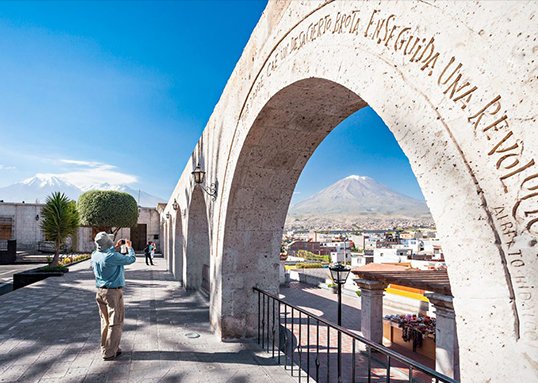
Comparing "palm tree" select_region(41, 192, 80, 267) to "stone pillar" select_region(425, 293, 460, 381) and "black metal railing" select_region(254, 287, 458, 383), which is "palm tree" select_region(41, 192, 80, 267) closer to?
"black metal railing" select_region(254, 287, 458, 383)

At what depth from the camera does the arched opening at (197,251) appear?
8820 mm

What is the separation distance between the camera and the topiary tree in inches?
813

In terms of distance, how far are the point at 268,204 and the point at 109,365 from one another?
103 inches

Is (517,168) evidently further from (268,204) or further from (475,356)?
(268,204)

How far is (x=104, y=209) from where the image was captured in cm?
2066

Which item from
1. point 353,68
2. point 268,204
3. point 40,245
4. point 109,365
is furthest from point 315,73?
point 40,245

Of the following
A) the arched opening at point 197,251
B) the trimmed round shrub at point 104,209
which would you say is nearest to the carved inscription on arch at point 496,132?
the arched opening at point 197,251

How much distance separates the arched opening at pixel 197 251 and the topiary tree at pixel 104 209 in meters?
13.2

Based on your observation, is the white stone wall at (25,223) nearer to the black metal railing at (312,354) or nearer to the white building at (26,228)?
the white building at (26,228)

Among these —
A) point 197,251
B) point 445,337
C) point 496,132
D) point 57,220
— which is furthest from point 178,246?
point 496,132

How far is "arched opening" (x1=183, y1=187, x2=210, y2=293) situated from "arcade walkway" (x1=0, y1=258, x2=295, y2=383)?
53.3 inches

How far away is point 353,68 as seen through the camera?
2.21 meters

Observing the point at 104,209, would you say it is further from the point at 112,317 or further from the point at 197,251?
the point at 112,317

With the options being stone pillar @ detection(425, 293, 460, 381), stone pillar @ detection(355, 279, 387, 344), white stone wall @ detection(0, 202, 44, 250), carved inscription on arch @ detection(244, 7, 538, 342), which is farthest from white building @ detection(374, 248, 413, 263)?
white stone wall @ detection(0, 202, 44, 250)
